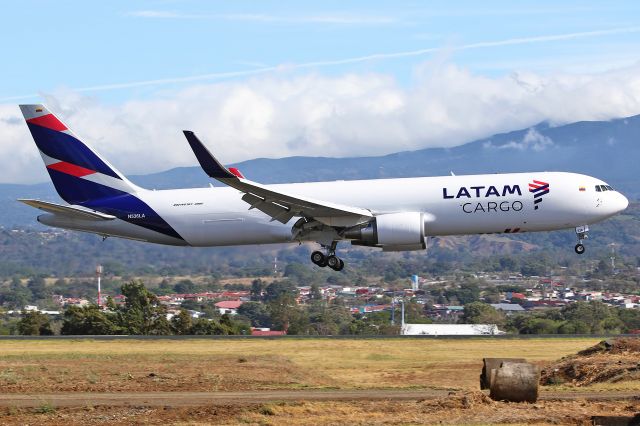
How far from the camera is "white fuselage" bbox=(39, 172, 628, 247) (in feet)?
166

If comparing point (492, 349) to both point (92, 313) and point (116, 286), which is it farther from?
point (116, 286)

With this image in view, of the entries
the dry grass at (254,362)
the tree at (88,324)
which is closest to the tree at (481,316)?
the tree at (88,324)

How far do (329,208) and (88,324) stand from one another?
1100 inches

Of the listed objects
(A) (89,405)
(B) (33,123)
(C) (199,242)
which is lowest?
(A) (89,405)

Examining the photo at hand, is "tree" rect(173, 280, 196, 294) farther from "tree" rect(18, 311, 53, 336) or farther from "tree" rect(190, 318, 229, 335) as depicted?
"tree" rect(190, 318, 229, 335)

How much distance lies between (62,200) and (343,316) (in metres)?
68.5

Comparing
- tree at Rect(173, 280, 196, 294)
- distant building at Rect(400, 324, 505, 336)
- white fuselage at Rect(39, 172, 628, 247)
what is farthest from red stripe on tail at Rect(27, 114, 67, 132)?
tree at Rect(173, 280, 196, 294)

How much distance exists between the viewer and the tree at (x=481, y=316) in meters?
105

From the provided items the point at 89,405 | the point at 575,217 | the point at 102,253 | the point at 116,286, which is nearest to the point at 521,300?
the point at 116,286

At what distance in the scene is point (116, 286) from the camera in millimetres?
119875

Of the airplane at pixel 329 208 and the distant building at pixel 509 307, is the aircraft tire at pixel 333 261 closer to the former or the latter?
the airplane at pixel 329 208

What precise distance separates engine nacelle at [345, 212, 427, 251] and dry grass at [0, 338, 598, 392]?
16.3 feet

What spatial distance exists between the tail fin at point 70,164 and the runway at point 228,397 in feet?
69.4

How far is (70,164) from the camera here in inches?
2203
